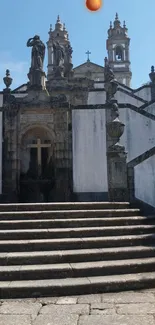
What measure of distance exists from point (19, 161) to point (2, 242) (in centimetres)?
665

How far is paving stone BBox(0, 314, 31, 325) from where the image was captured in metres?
3.68

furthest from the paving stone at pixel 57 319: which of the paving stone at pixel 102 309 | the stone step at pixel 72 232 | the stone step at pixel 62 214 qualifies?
the stone step at pixel 62 214

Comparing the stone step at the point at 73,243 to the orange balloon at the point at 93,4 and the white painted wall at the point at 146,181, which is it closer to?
the white painted wall at the point at 146,181

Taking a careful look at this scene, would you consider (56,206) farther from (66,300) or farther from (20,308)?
(20,308)

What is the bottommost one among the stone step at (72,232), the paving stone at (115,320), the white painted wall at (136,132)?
the paving stone at (115,320)

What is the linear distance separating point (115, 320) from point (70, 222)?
3.16 m

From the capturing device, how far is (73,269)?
16.8 feet

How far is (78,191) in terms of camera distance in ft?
38.5

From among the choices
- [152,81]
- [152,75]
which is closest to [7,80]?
[152,81]

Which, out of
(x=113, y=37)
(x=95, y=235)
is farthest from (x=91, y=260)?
(x=113, y=37)

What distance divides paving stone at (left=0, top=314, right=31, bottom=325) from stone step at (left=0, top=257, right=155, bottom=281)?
1120mm

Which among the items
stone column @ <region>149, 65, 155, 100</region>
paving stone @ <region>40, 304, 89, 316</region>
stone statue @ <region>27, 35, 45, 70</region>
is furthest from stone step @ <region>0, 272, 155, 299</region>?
stone column @ <region>149, 65, 155, 100</region>

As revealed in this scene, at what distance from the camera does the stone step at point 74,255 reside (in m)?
5.39

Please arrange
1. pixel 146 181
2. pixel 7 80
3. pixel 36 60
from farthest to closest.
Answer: pixel 7 80 < pixel 36 60 < pixel 146 181
